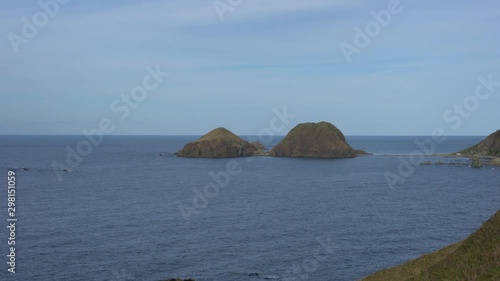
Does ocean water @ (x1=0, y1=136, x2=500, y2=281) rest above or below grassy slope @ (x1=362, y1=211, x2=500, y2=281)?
below

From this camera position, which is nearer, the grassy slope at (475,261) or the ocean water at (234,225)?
the grassy slope at (475,261)

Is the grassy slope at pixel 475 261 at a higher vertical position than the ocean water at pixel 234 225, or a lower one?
higher

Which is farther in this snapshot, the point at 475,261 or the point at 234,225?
the point at 234,225

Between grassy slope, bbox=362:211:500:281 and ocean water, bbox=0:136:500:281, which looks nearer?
grassy slope, bbox=362:211:500:281

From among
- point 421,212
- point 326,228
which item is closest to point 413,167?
point 421,212

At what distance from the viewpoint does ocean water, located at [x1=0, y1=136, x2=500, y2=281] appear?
53469 millimetres

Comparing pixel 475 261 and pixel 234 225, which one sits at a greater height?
pixel 475 261

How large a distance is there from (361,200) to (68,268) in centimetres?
6553

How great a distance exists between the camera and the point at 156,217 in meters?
81.9

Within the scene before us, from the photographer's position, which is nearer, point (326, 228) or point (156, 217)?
point (326, 228)

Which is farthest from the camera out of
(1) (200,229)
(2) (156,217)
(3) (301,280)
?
(2) (156,217)

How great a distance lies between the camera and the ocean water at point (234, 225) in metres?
53.5

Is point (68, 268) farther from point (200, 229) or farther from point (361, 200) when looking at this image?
point (361, 200)

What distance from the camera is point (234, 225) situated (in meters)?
75.1
